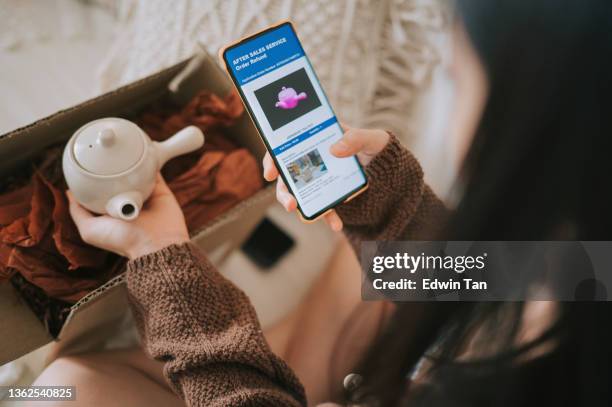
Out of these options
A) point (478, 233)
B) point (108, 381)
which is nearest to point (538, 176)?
point (478, 233)

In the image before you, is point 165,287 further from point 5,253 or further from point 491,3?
point 491,3

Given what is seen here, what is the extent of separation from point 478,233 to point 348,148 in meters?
0.20

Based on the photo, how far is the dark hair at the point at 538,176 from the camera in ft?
1.00

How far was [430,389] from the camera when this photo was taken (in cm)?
42

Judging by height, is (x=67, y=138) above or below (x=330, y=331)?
above

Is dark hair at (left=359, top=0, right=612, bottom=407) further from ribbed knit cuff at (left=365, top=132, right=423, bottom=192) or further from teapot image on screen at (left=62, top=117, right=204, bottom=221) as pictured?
teapot image on screen at (left=62, top=117, right=204, bottom=221)

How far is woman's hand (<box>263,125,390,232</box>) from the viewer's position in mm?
510

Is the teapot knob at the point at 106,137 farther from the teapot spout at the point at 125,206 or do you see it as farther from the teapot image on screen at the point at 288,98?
the teapot image on screen at the point at 288,98

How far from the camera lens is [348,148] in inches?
20.1

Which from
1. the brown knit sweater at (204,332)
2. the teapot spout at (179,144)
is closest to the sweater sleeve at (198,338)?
the brown knit sweater at (204,332)

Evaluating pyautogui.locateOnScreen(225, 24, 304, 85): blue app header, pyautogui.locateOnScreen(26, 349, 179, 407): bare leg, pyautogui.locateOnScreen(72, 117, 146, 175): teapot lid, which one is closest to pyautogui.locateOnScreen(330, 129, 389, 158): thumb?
pyautogui.locateOnScreen(225, 24, 304, 85): blue app header

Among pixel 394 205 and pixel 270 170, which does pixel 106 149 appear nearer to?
pixel 270 170

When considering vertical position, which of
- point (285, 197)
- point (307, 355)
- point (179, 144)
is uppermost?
point (179, 144)

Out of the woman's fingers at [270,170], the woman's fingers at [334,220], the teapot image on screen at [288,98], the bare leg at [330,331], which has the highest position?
the teapot image on screen at [288,98]
